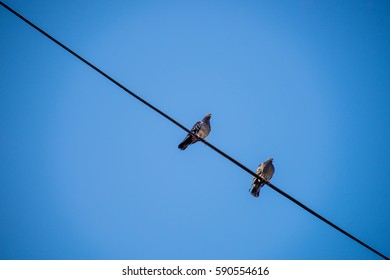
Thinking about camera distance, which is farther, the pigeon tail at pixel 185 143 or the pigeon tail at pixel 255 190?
the pigeon tail at pixel 185 143

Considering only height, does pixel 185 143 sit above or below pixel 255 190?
above

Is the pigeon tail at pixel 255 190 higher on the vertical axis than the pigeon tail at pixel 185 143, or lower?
lower

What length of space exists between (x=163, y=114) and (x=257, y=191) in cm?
464

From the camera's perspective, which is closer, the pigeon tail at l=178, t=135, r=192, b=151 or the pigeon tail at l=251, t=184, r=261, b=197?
the pigeon tail at l=251, t=184, r=261, b=197

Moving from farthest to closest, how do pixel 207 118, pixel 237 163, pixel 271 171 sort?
1. pixel 207 118
2. pixel 271 171
3. pixel 237 163

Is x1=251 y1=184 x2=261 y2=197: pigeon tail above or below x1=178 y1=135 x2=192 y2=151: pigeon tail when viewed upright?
below

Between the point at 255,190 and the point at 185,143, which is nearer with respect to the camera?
the point at 255,190
